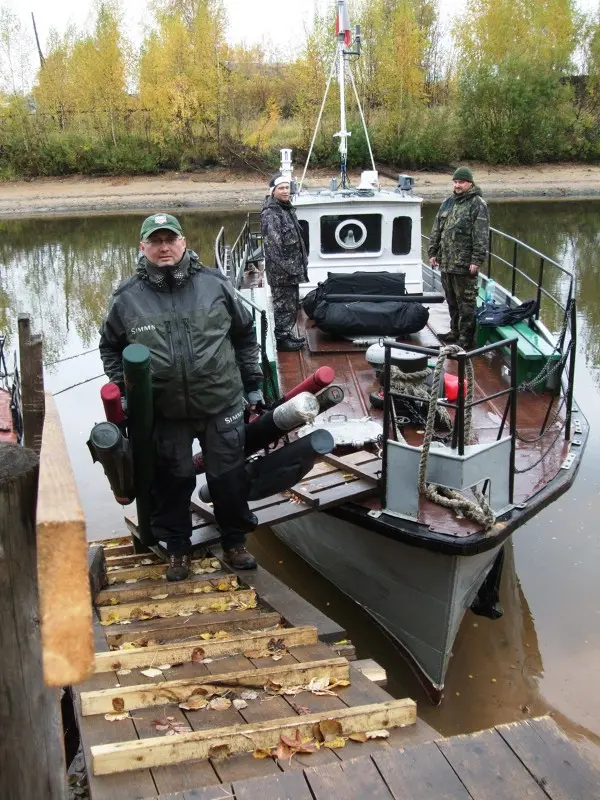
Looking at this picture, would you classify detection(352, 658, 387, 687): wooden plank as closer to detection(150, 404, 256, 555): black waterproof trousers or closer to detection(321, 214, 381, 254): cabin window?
detection(150, 404, 256, 555): black waterproof trousers

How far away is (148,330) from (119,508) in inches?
167

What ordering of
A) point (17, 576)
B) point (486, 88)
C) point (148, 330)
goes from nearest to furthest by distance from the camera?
point (17, 576)
point (148, 330)
point (486, 88)

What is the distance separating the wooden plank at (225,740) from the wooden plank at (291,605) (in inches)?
44.4

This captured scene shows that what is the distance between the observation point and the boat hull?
5.30 m

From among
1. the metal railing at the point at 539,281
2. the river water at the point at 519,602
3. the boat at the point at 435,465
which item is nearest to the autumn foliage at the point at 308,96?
the metal railing at the point at 539,281

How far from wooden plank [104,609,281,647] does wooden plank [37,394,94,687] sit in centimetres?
235

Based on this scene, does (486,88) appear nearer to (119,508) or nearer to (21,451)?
(119,508)

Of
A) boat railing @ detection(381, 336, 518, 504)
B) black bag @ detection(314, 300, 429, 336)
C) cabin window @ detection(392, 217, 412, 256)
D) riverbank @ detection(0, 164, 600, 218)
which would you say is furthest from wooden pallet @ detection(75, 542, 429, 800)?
riverbank @ detection(0, 164, 600, 218)

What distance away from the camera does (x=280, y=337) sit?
823 cm

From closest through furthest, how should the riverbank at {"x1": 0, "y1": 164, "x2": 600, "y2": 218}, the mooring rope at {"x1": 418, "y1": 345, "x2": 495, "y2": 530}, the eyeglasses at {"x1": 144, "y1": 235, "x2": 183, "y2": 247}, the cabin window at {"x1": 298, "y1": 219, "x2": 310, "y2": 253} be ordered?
the eyeglasses at {"x1": 144, "y1": 235, "x2": 183, "y2": 247} < the mooring rope at {"x1": 418, "y1": 345, "x2": 495, "y2": 530} < the cabin window at {"x1": 298, "y1": 219, "x2": 310, "y2": 253} < the riverbank at {"x1": 0, "y1": 164, "x2": 600, "y2": 218}

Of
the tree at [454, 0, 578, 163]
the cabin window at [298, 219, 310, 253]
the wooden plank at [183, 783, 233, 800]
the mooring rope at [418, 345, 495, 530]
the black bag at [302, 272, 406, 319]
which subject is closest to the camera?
the wooden plank at [183, 783, 233, 800]

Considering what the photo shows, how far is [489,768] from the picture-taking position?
86.6 inches

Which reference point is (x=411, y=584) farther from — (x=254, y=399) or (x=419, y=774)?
(x=419, y=774)

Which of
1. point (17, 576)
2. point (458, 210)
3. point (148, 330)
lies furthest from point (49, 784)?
point (458, 210)
